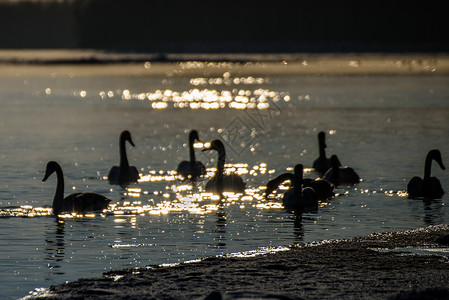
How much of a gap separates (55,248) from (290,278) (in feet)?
13.9

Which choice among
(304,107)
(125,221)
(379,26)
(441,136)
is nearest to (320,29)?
(379,26)

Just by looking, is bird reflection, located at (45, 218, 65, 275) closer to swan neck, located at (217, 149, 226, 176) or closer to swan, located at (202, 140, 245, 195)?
swan, located at (202, 140, 245, 195)

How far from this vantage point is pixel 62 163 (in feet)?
85.9

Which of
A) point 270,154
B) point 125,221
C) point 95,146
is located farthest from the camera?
point 95,146

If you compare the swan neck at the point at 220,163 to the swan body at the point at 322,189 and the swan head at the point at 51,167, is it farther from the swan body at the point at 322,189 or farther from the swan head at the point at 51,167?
the swan head at the point at 51,167

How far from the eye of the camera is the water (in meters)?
15.1

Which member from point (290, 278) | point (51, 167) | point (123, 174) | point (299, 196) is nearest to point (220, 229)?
point (299, 196)

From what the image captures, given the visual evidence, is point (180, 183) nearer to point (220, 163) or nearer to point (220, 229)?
point (220, 163)

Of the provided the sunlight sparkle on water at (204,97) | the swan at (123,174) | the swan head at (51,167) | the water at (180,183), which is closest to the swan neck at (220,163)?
the water at (180,183)

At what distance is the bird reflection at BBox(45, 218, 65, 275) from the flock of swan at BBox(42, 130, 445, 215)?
1.19m

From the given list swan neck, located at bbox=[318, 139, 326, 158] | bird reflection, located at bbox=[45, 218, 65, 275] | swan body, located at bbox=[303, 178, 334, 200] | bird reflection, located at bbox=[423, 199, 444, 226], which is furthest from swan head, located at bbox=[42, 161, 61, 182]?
swan neck, located at bbox=[318, 139, 326, 158]

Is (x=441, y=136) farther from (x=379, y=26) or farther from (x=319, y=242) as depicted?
(x=379, y=26)

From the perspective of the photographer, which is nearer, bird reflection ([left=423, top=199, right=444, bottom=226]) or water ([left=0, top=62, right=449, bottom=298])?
water ([left=0, top=62, right=449, bottom=298])

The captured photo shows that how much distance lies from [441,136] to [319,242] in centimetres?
1821
